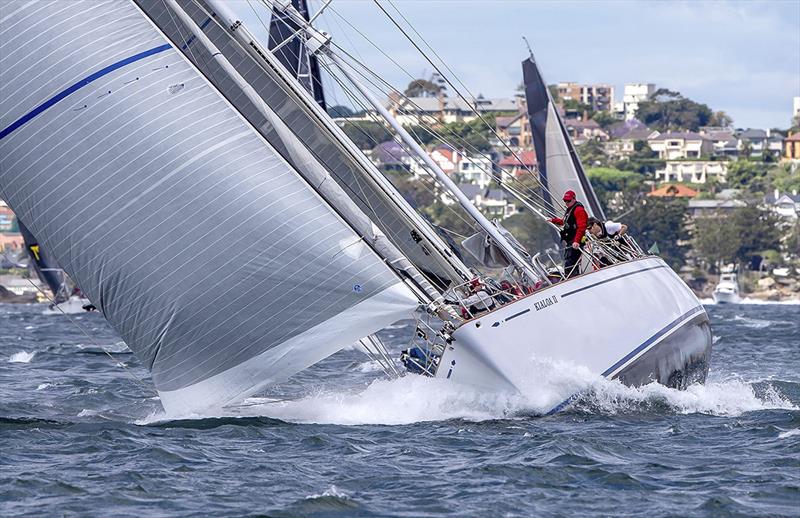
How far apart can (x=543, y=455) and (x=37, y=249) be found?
3292 cm

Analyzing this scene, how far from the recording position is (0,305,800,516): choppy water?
1010cm

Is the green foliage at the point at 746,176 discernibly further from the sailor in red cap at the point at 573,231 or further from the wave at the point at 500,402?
the wave at the point at 500,402

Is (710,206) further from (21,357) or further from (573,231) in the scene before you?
(573,231)

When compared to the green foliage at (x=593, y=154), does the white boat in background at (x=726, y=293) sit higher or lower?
lower

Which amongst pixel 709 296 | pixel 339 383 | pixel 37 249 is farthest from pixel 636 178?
pixel 339 383

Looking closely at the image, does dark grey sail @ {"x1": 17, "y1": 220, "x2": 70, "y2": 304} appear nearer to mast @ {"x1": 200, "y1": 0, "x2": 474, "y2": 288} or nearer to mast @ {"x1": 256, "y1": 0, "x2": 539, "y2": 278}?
mast @ {"x1": 200, "y1": 0, "x2": 474, "y2": 288}

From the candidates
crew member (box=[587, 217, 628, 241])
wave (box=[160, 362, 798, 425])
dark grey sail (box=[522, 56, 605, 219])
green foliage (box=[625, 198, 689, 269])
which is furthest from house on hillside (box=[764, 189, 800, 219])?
wave (box=[160, 362, 798, 425])

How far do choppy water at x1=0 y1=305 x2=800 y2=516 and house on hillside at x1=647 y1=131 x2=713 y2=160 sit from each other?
437 feet

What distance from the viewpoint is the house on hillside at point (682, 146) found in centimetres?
14750

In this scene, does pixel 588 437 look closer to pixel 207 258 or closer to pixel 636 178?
pixel 207 258

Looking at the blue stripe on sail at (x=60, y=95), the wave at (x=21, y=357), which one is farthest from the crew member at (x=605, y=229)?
the wave at (x=21, y=357)

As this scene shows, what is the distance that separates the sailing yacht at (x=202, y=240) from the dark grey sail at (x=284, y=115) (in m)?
1.01

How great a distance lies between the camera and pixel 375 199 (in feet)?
50.6

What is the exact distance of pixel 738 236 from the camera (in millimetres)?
91188
